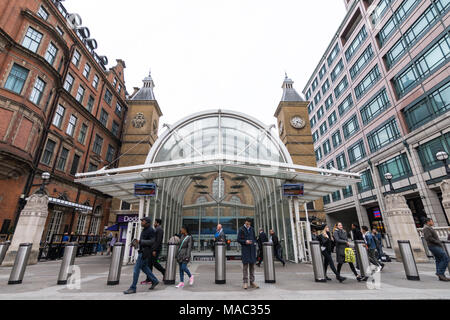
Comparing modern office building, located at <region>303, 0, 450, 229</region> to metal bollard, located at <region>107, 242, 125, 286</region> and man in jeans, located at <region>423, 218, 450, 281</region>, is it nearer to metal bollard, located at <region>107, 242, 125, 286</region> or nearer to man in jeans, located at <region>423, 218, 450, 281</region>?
man in jeans, located at <region>423, 218, 450, 281</region>

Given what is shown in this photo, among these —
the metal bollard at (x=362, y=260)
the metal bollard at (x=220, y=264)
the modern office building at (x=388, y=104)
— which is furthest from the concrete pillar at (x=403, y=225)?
the metal bollard at (x=220, y=264)

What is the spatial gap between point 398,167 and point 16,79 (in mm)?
35601

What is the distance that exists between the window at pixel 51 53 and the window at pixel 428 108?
3443 centimetres

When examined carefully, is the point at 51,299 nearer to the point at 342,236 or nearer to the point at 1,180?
the point at 342,236

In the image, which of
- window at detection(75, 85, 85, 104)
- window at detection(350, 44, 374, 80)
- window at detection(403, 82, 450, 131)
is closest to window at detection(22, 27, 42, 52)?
window at detection(75, 85, 85, 104)

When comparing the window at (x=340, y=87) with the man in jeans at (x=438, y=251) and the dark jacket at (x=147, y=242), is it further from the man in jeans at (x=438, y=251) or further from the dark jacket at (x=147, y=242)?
the dark jacket at (x=147, y=242)

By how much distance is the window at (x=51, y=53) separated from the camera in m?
19.1

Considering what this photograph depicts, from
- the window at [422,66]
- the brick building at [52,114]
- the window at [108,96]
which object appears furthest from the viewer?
the window at [108,96]

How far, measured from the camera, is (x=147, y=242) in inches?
216

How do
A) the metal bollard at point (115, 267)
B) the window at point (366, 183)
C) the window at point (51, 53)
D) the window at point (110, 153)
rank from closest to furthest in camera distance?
1. the metal bollard at point (115, 267)
2. the window at point (51, 53)
3. the window at point (366, 183)
4. the window at point (110, 153)

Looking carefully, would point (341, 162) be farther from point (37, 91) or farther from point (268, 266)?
point (37, 91)

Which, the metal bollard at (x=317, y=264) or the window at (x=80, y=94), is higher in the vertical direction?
the window at (x=80, y=94)
